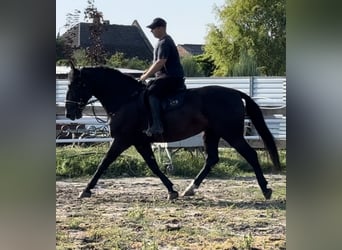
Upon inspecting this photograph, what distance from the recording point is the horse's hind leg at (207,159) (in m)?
4.25

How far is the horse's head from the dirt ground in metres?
0.52

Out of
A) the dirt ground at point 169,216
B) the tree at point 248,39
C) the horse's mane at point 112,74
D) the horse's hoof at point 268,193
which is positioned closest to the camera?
the tree at point 248,39

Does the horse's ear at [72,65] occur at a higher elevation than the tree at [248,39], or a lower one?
lower

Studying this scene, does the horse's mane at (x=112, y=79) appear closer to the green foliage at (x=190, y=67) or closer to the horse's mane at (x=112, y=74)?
the horse's mane at (x=112, y=74)

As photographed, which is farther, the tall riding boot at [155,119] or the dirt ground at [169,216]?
the tall riding boot at [155,119]

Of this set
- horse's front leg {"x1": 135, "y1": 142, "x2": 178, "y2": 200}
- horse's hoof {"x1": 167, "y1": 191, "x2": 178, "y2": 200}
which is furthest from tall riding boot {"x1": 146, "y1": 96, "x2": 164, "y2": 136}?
horse's hoof {"x1": 167, "y1": 191, "x2": 178, "y2": 200}

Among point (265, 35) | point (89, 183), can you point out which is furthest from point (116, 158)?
point (265, 35)

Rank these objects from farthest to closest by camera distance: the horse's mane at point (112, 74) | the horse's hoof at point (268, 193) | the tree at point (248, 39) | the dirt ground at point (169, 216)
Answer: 1. the horse's mane at point (112, 74)
2. the horse's hoof at point (268, 193)
3. the dirt ground at point (169, 216)
4. the tree at point (248, 39)

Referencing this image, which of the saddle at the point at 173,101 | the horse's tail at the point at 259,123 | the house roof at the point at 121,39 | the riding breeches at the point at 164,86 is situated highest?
the house roof at the point at 121,39

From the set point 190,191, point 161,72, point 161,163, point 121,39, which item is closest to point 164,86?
point 161,72

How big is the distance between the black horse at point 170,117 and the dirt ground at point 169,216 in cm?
8

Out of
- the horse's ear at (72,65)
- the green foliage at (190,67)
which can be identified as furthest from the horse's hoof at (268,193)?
the horse's ear at (72,65)
